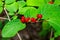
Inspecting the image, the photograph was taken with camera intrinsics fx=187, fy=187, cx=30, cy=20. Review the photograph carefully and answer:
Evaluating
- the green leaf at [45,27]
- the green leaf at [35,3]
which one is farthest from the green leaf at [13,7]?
the green leaf at [45,27]

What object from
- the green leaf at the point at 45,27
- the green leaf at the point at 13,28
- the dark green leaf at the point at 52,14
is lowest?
the green leaf at the point at 45,27

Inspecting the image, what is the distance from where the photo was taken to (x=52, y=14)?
947 mm

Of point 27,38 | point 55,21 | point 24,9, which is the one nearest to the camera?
point 55,21

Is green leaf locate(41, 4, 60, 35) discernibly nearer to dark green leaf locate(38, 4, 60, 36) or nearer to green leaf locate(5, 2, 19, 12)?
dark green leaf locate(38, 4, 60, 36)

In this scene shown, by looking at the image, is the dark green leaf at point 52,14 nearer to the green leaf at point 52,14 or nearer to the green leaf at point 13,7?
the green leaf at point 52,14

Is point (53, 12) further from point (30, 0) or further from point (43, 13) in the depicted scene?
point (30, 0)

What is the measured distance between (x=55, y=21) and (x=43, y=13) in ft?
0.33

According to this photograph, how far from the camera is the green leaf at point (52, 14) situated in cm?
90

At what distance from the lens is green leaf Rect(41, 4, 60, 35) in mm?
898

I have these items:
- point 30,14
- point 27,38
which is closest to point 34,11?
point 30,14

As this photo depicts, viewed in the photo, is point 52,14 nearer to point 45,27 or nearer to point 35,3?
point 35,3

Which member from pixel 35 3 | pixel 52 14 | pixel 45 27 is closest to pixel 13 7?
pixel 35 3

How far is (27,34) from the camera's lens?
8.18 feet

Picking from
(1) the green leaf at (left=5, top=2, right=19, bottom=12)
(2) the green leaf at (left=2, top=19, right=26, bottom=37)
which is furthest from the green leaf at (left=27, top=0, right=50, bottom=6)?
(2) the green leaf at (left=2, top=19, right=26, bottom=37)
